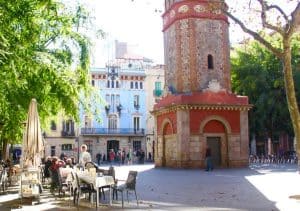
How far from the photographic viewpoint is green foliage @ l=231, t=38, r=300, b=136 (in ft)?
136

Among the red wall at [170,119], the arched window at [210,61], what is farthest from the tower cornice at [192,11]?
the red wall at [170,119]

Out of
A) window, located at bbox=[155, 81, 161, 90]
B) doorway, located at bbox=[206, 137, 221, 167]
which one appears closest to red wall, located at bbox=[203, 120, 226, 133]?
doorway, located at bbox=[206, 137, 221, 167]

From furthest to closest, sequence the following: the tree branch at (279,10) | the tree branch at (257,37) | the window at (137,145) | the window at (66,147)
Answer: the window at (137,145) → the window at (66,147) → the tree branch at (257,37) → the tree branch at (279,10)

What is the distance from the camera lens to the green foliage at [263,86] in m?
41.3

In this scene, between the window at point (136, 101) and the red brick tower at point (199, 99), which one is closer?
the red brick tower at point (199, 99)

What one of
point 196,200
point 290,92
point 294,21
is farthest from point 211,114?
point 196,200

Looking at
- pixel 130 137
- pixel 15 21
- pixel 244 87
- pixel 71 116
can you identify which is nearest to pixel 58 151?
Answer: pixel 130 137

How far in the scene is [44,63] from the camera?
13.3m

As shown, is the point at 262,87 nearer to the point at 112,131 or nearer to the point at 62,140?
the point at 112,131

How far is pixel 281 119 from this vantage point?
42.4 metres

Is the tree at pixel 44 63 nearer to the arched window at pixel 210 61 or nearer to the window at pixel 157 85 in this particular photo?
the arched window at pixel 210 61

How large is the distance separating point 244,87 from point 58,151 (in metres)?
29.7

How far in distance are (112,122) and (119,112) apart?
174 cm

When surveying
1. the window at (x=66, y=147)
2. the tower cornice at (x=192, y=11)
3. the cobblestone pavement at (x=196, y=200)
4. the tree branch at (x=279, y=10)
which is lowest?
the cobblestone pavement at (x=196, y=200)
